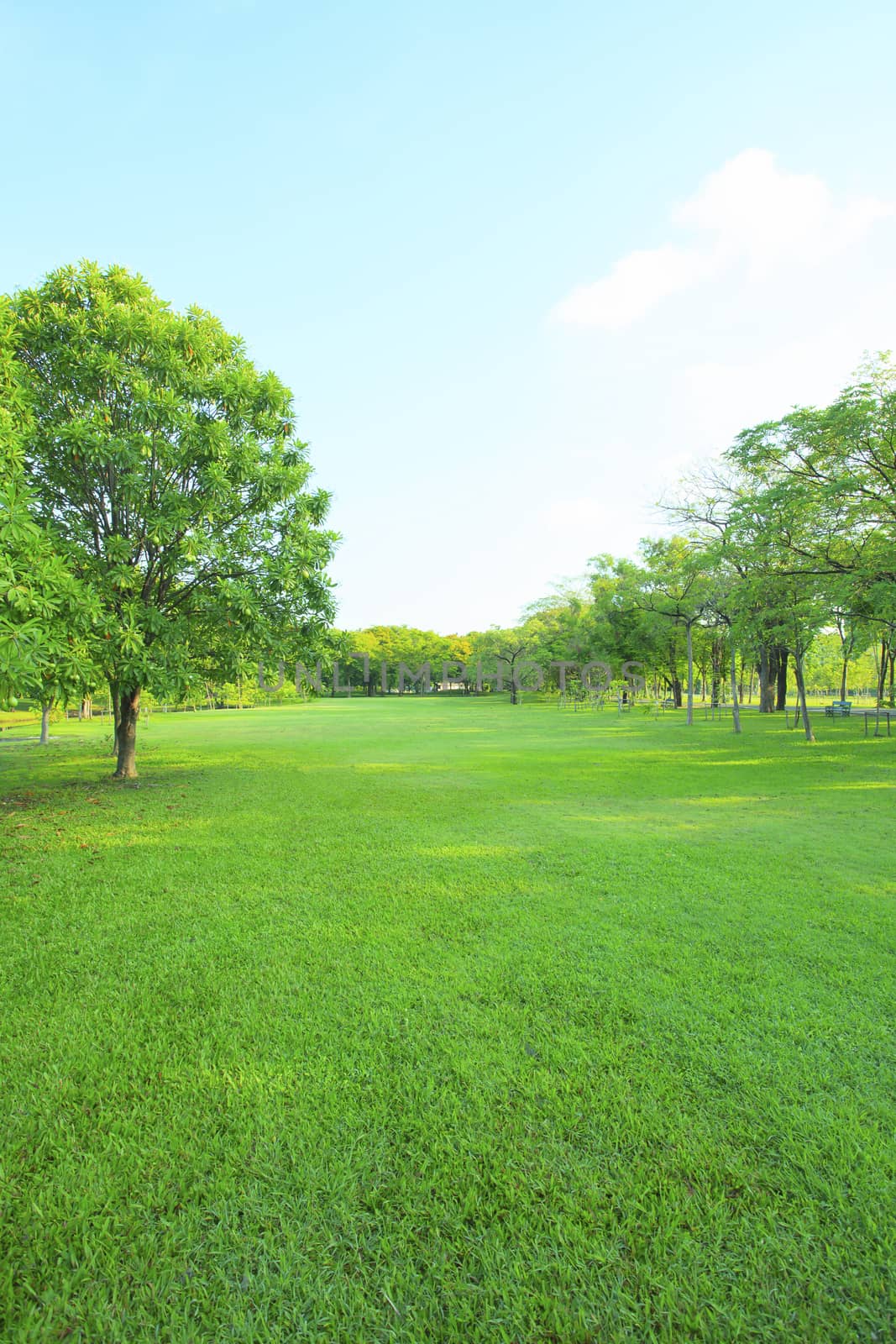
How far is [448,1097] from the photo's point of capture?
2609 mm

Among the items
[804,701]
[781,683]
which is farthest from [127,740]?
[781,683]

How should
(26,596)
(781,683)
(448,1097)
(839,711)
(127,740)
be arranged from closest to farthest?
(448,1097), (26,596), (127,740), (839,711), (781,683)

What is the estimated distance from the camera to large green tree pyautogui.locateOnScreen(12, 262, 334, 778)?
364 inches

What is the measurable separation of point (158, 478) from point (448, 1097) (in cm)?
1018

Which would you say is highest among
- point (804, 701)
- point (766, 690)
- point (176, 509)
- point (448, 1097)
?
point (176, 509)

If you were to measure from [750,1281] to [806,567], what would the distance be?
17.4m

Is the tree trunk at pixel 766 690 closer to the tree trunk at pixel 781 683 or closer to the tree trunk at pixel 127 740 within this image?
the tree trunk at pixel 781 683

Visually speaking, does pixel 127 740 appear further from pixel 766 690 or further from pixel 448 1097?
pixel 766 690

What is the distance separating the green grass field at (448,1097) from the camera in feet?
5.91

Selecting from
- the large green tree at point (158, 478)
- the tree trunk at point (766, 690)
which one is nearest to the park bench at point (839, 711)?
the tree trunk at point (766, 690)

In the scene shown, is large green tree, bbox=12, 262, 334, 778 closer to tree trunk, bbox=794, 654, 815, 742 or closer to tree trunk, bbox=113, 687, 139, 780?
tree trunk, bbox=113, 687, 139, 780

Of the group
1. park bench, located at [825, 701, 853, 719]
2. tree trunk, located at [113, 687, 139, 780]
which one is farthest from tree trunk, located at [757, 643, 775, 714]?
tree trunk, located at [113, 687, 139, 780]

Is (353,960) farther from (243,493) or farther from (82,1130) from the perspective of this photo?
(243,493)

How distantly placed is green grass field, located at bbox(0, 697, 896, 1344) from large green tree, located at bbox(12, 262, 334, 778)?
4842 millimetres
